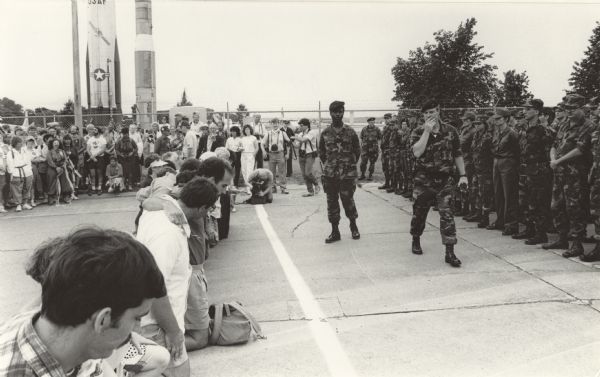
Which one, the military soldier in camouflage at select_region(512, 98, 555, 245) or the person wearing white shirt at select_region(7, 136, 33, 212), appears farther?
the person wearing white shirt at select_region(7, 136, 33, 212)

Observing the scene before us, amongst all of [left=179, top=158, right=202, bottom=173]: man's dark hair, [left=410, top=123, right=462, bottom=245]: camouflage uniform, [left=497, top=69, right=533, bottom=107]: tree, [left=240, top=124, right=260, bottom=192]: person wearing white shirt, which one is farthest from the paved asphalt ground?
[left=497, top=69, right=533, bottom=107]: tree

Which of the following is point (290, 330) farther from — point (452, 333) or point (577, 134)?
point (577, 134)

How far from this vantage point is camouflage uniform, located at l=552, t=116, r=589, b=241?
277 inches

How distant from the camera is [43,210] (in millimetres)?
12758

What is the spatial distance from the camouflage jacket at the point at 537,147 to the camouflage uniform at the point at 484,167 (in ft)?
3.91

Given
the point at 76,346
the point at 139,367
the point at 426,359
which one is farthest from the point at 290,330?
the point at 76,346

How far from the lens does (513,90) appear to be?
23.2 m

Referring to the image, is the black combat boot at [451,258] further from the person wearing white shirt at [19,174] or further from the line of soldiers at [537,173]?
the person wearing white shirt at [19,174]

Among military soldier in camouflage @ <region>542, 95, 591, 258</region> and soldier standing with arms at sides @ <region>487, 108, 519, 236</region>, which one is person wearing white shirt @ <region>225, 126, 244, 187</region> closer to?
soldier standing with arms at sides @ <region>487, 108, 519, 236</region>

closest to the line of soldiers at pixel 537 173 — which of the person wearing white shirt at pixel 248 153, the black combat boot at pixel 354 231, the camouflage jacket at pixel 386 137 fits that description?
the black combat boot at pixel 354 231

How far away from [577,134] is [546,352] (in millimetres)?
3719

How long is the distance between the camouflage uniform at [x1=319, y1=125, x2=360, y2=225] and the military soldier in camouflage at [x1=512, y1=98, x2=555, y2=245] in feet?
7.74

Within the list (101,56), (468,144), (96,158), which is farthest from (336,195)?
(101,56)

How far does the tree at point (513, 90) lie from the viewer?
74.3 feet
